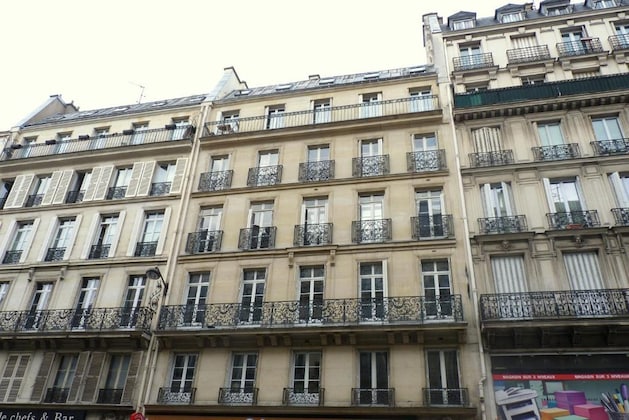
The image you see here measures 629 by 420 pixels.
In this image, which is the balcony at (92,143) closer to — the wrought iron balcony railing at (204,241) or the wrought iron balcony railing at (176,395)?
the wrought iron balcony railing at (204,241)

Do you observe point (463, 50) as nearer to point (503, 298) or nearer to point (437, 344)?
point (503, 298)

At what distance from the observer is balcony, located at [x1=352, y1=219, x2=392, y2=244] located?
48.0 feet

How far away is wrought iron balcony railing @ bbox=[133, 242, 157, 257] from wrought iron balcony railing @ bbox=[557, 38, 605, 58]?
16.8 m

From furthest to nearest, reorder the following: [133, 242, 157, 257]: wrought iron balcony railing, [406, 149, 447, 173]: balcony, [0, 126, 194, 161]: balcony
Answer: [0, 126, 194, 161]: balcony, [133, 242, 157, 257]: wrought iron balcony railing, [406, 149, 447, 173]: balcony

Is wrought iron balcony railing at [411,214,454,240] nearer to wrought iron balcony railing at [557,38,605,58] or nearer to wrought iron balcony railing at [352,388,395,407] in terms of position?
wrought iron balcony railing at [352,388,395,407]

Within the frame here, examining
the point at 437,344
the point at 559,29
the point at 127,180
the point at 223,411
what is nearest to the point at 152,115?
the point at 127,180

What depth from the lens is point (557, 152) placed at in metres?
14.8

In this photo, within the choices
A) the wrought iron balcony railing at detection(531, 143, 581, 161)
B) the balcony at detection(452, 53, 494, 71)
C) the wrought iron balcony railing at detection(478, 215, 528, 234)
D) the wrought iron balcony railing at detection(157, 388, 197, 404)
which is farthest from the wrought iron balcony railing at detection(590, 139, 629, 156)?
the wrought iron balcony railing at detection(157, 388, 197, 404)

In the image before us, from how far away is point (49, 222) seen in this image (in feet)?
60.5

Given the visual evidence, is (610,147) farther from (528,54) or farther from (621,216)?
(528,54)

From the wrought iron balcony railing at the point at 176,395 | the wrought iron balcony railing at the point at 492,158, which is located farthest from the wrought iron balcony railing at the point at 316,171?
the wrought iron balcony railing at the point at 176,395

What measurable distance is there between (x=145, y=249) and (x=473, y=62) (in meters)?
14.6

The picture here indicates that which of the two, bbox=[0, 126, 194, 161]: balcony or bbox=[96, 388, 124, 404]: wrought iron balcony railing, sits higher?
bbox=[0, 126, 194, 161]: balcony

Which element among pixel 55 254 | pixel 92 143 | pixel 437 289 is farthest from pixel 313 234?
pixel 92 143
